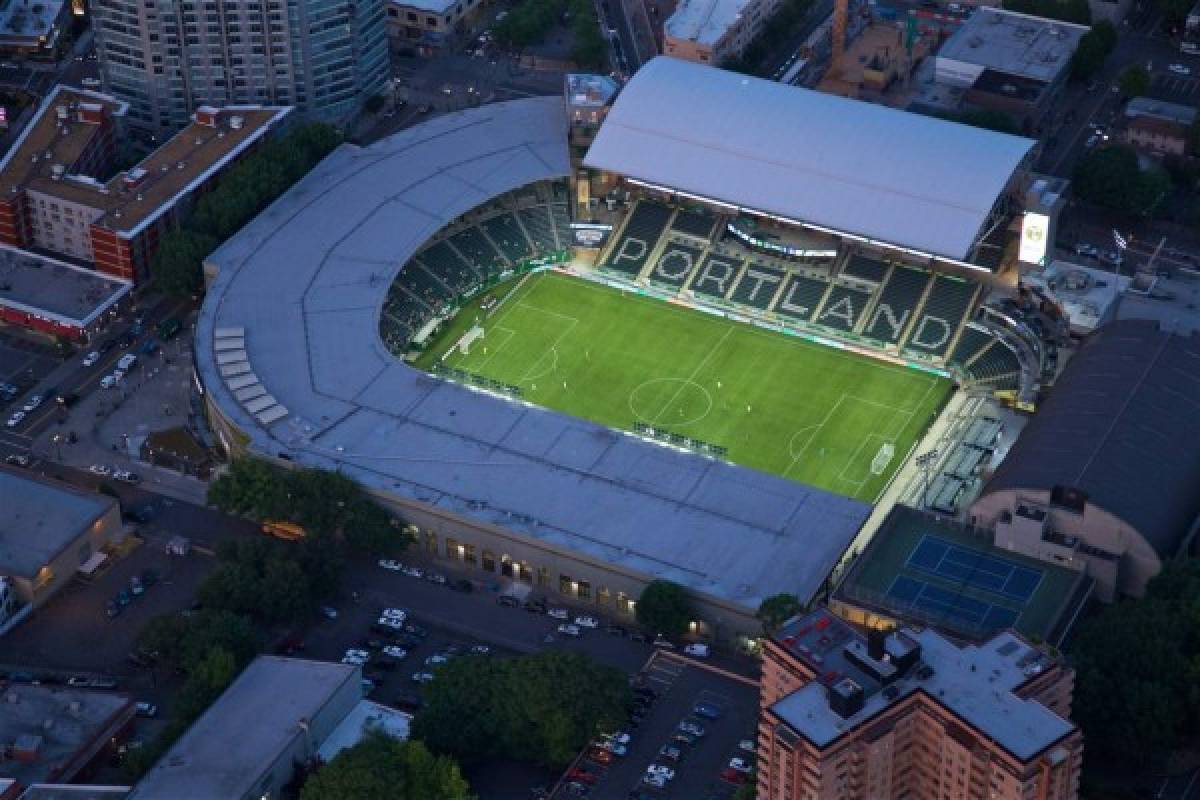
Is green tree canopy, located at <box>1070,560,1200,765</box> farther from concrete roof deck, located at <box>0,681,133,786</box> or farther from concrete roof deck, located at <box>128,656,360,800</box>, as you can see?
concrete roof deck, located at <box>0,681,133,786</box>

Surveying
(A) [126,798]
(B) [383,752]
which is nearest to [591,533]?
(B) [383,752]

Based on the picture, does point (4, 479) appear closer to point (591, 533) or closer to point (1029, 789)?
point (591, 533)

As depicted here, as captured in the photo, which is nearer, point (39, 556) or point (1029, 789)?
point (1029, 789)

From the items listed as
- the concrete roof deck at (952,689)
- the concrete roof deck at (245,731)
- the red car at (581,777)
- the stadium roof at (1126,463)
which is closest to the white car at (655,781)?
the red car at (581,777)

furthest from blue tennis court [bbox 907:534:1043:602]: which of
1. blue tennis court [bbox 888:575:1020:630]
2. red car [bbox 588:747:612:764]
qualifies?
red car [bbox 588:747:612:764]

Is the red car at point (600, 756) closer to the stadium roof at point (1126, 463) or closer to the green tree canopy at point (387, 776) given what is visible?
the green tree canopy at point (387, 776)

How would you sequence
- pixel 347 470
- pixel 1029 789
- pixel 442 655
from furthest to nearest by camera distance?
pixel 347 470 → pixel 442 655 → pixel 1029 789

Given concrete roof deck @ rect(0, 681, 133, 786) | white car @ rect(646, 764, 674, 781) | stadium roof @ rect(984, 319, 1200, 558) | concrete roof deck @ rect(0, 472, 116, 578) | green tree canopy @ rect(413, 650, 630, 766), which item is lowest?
white car @ rect(646, 764, 674, 781)

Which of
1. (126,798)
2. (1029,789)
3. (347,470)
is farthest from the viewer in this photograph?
(347,470)
